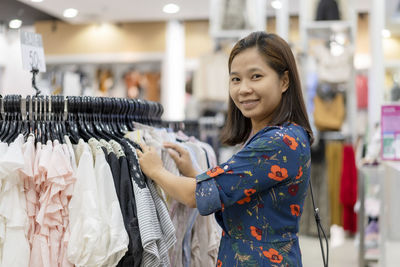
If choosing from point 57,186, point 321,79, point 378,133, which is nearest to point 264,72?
point 57,186

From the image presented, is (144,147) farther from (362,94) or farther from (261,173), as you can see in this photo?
(362,94)

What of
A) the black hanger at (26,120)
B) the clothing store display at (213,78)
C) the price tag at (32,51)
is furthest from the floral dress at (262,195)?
the clothing store display at (213,78)

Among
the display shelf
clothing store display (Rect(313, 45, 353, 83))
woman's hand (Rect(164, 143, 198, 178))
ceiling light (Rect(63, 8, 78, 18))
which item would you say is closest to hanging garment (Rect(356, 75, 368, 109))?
clothing store display (Rect(313, 45, 353, 83))

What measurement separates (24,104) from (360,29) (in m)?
6.91

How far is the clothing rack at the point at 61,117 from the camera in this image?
5.03 ft

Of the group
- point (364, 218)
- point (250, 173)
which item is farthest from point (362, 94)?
point (250, 173)

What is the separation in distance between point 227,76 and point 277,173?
3727 mm

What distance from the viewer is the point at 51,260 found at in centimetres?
142

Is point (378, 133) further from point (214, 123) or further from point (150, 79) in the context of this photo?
point (150, 79)

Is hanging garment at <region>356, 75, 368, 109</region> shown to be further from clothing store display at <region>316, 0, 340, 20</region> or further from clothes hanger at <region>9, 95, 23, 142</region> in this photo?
clothes hanger at <region>9, 95, 23, 142</region>

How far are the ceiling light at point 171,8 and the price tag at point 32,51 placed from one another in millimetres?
5596

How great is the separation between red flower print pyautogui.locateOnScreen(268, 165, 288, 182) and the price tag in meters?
0.91

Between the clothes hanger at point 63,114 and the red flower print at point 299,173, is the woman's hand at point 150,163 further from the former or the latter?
the red flower print at point 299,173

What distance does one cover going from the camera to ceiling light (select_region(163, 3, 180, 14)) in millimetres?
7261
